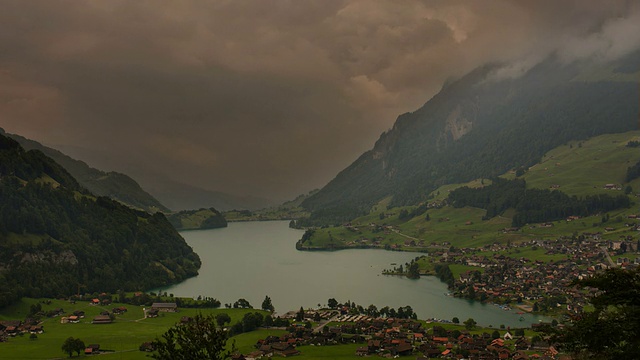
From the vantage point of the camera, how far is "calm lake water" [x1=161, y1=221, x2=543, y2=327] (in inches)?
→ 3607

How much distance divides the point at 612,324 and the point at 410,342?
49.0m

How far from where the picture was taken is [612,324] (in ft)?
60.2

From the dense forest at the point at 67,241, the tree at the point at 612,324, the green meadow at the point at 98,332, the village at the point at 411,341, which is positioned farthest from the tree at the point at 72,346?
the tree at the point at 612,324

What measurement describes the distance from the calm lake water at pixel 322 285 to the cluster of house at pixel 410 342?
45.0 feet

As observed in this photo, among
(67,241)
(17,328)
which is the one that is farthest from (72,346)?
(67,241)

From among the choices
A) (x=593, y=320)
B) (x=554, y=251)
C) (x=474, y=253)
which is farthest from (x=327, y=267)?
(x=593, y=320)

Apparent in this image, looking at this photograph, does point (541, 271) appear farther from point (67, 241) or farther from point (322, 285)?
point (67, 241)

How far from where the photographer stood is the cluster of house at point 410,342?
58.7m

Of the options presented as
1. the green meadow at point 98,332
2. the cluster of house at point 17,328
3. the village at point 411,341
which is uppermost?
the cluster of house at point 17,328

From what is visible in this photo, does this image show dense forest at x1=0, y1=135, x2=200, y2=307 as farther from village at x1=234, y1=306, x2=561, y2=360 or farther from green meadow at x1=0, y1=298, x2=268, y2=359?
village at x1=234, y1=306, x2=561, y2=360

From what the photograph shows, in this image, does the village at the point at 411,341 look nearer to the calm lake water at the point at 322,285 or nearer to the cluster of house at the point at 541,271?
the calm lake water at the point at 322,285

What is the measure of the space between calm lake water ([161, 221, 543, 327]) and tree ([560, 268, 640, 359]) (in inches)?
2496

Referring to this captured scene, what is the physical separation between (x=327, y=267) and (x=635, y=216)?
93051 millimetres

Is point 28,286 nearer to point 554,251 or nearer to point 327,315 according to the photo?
point 327,315
